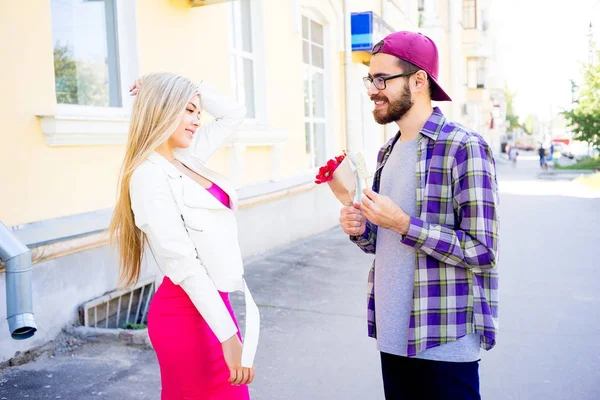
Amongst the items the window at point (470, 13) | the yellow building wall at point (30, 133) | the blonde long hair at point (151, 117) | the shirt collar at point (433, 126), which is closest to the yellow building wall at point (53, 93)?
the yellow building wall at point (30, 133)

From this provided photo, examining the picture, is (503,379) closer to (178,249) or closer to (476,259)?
(476,259)

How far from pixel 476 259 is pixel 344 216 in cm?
55

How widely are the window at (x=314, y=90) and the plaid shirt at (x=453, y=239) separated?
836cm

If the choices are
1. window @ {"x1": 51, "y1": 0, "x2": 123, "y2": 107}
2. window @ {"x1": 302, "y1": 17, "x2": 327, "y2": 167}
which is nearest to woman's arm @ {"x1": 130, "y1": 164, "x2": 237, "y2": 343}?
window @ {"x1": 51, "y1": 0, "x2": 123, "y2": 107}

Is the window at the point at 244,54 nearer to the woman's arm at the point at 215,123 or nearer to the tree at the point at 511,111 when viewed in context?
the woman's arm at the point at 215,123

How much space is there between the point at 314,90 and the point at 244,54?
9.89 feet

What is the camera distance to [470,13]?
117 ft

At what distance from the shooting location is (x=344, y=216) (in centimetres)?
238

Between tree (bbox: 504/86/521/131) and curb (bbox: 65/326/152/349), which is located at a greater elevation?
tree (bbox: 504/86/521/131)

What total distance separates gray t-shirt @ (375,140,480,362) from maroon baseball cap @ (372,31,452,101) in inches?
11.3

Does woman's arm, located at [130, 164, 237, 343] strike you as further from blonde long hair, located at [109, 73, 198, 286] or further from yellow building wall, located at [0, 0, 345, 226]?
yellow building wall, located at [0, 0, 345, 226]

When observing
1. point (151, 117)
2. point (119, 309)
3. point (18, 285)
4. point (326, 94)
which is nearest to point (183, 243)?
point (151, 117)

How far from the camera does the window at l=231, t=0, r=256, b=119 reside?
8047mm

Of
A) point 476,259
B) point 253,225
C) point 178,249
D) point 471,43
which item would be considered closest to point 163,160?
point 178,249
